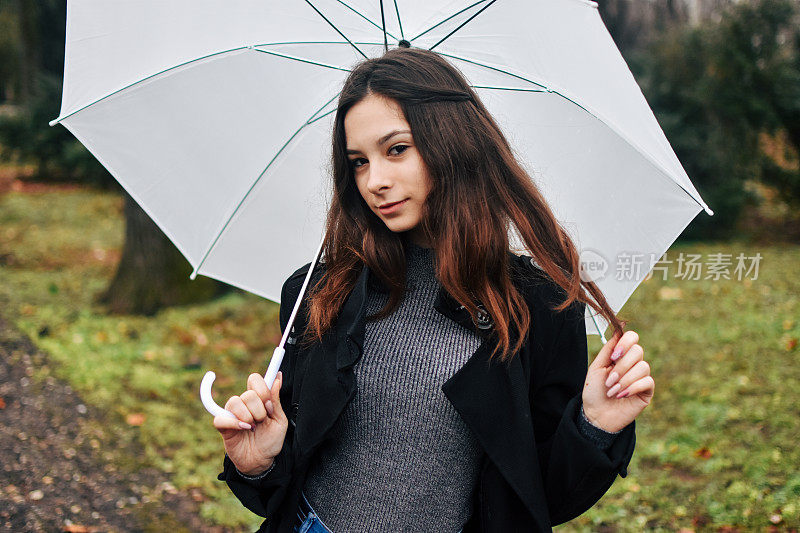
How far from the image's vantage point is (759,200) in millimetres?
11109

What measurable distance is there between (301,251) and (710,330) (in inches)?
218

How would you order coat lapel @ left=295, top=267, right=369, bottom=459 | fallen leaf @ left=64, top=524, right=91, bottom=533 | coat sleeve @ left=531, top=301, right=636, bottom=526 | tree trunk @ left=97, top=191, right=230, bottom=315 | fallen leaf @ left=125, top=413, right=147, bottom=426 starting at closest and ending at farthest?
coat sleeve @ left=531, top=301, right=636, bottom=526 < coat lapel @ left=295, top=267, right=369, bottom=459 < fallen leaf @ left=64, top=524, right=91, bottom=533 < fallen leaf @ left=125, top=413, right=147, bottom=426 < tree trunk @ left=97, top=191, right=230, bottom=315

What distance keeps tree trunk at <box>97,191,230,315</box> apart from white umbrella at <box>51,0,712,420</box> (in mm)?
4928

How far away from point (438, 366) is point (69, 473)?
3.43 metres

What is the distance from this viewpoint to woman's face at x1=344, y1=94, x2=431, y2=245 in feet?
6.38

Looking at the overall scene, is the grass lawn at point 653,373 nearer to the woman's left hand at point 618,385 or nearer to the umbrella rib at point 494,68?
the woman's left hand at point 618,385

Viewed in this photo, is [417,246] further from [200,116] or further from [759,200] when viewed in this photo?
[759,200]

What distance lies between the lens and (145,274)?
287 inches

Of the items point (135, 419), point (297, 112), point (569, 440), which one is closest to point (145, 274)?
point (135, 419)

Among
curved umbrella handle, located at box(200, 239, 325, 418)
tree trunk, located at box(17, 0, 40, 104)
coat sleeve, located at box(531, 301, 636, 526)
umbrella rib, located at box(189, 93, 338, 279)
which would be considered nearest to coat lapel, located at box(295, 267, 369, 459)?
curved umbrella handle, located at box(200, 239, 325, 418)

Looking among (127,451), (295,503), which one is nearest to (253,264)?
(295,503)

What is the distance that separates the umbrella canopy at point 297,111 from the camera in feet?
6.97

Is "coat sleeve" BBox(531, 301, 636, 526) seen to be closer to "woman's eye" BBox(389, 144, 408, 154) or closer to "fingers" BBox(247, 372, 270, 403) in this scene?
"woman's eye" BBox(389, 144, 408, 154)

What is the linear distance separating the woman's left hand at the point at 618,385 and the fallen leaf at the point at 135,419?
4295 mm
